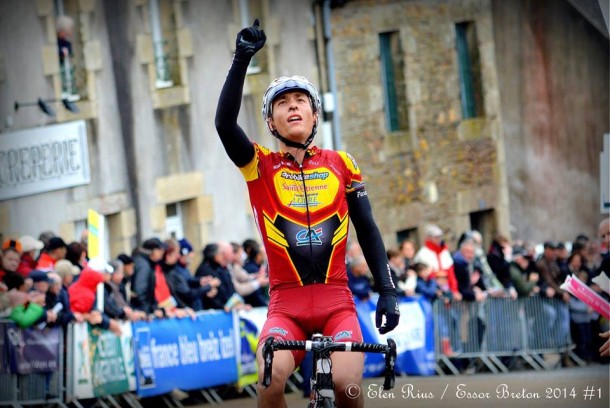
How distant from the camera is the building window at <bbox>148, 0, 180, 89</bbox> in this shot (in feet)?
85.6

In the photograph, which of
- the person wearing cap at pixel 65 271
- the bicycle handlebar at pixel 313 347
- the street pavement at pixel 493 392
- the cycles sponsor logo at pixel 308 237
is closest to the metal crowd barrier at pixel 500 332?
the street pavement at pixel 493 392

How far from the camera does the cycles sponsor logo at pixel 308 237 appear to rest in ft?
30.7

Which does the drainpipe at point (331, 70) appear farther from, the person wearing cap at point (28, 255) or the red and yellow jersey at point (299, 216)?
the red and yellow jersey at point (299, 216)

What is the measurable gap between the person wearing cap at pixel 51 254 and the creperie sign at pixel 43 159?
4.10m

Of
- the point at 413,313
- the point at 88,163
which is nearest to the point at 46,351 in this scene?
the point at 413,313

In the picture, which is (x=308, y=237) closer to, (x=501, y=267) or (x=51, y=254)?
(x=51, y=254)

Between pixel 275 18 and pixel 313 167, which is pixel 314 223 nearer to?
pixel 313 167

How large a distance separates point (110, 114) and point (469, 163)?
11.6m

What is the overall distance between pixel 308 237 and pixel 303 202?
19cm

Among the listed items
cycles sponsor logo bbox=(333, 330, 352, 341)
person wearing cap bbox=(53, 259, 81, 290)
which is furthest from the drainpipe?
cycles sponsor logo bbox=(333, 330, 352, 341)

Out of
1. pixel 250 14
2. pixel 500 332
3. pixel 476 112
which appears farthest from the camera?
Answer: pixel 476 112

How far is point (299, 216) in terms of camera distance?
940 centimetres

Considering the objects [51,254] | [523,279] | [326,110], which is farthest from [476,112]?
[51,254]

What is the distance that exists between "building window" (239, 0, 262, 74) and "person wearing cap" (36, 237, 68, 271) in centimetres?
1030
